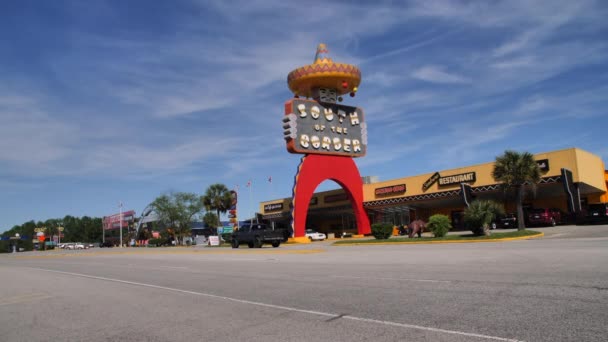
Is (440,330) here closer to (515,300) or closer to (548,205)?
(515,300)

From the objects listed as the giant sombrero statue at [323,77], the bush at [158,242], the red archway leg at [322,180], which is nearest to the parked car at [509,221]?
the red archway leg at [322,180]

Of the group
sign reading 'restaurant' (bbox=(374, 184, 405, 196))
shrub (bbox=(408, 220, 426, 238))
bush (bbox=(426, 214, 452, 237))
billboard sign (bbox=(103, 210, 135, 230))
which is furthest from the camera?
billboard sign (bbox=(103, 210, 135, 230))

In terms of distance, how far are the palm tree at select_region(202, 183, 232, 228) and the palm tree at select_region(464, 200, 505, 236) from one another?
4969 centimetres

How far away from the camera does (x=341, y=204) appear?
5972 centimetres

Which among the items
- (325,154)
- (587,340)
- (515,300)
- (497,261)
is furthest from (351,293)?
(325,154)

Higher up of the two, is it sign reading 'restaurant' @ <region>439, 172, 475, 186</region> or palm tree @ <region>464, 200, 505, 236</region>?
sign reading 'restaurant' @ <region>439, 172, 475, 186</region>

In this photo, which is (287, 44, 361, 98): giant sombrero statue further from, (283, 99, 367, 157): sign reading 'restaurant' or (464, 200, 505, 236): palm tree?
(464, 200, 505, 236): palm tree

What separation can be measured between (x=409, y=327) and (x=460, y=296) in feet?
7.39

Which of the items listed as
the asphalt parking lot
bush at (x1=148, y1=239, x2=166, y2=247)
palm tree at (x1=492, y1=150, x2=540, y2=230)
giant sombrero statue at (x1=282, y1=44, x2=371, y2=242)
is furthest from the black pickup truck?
bush at (x1=148, y1=239, x2=166, y2=247)

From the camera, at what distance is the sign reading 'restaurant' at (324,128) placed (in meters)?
47.3

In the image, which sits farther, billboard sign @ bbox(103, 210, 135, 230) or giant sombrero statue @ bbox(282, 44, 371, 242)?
billboard sign @ bbox(103, 210, 135, 230)

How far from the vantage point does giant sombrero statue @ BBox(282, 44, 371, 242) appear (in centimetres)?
4797

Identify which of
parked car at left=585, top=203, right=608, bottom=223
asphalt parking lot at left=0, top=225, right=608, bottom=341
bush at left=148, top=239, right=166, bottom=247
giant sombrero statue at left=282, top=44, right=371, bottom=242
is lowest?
asphalt parking lot at left=0, top=225, right=608, bottom=341

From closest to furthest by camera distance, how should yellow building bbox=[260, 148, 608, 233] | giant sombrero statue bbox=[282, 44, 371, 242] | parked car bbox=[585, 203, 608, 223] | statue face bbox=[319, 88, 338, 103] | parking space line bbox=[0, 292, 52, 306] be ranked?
parking space line bbox=[0, 292, 52, 306]
parked car bbox=[585, 203, 608, 223]
yellow building bbox=[260, 148, 608, 233]
giant sombrero statue bbox=[282, 44, 371, 242]
statue face bbox=[319, 88, 338, 103]
